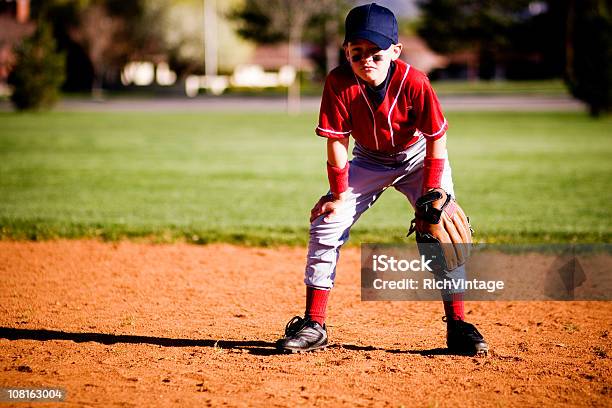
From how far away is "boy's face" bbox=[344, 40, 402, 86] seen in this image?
4.02 m

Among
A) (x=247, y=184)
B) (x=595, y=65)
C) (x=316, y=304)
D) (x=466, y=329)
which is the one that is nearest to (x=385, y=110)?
(x=316, y=304)

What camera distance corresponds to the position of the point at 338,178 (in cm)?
427

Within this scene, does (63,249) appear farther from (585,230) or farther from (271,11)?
(271,11)

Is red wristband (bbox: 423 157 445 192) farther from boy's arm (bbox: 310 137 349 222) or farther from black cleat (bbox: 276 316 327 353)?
black cleat (bbox: 276 316 327 353)

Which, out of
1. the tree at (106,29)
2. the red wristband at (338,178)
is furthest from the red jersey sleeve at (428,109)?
the tree at (106,29)

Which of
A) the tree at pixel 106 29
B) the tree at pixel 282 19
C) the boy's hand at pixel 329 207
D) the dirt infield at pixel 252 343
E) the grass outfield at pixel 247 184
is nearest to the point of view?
the dirt infield at pixel 252 343

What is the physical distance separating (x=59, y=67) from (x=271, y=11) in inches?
760

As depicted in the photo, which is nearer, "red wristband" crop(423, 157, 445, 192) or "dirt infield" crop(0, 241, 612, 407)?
"dirt infield" crop(0, 241, 612, 407)

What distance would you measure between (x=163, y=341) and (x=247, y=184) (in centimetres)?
740

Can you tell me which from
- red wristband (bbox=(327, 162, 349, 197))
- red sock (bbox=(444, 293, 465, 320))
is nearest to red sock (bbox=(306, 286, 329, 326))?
red wristband (bbox=(327, 162, 349, 197))

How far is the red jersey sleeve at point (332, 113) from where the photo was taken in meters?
4.19

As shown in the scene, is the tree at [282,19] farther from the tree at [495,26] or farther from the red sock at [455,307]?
the red sock at [455,307]

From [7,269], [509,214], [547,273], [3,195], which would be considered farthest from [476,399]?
[3,195]

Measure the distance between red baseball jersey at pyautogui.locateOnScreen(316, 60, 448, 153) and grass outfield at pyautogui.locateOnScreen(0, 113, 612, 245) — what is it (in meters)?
3.57
